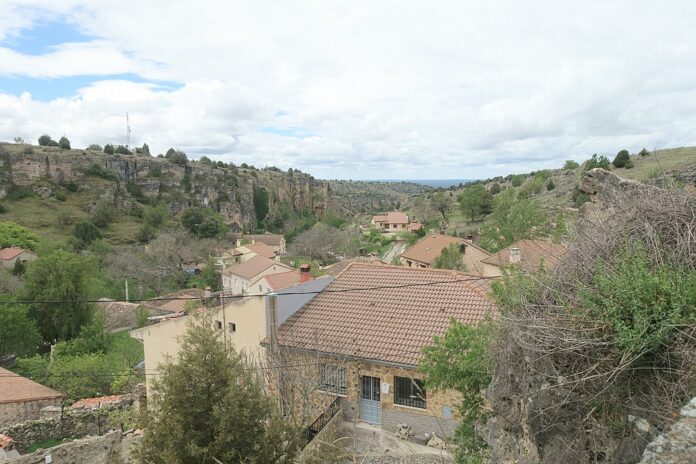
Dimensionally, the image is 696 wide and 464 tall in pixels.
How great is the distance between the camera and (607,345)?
3863 mm

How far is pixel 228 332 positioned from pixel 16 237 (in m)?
48.7

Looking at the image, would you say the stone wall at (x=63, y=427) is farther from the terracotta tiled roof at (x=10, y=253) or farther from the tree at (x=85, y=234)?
the tree at (x=85, y=234)

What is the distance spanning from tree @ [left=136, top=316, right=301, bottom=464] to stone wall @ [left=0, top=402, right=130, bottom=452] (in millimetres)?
8184

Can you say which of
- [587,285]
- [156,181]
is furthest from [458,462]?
[156,181]

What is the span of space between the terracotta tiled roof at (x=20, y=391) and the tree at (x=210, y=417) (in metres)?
10.1

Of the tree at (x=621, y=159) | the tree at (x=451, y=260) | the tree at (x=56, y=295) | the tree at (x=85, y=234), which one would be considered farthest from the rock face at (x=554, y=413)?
the tree at (x=85, y=234)

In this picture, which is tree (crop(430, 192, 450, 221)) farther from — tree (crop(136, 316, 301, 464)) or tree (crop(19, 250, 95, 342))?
tree (crop(136, 316, 301, 464))

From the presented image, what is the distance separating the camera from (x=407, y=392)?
11.5 m

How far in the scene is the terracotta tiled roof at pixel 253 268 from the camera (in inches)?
1658

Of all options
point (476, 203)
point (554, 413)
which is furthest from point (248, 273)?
point (554, 413)

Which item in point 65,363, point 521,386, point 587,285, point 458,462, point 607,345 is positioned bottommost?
point 65,363

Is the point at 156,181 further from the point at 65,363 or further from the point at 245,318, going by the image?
the point at 245,318

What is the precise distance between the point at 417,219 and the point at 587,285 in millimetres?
72743

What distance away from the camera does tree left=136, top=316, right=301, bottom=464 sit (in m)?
7.53
